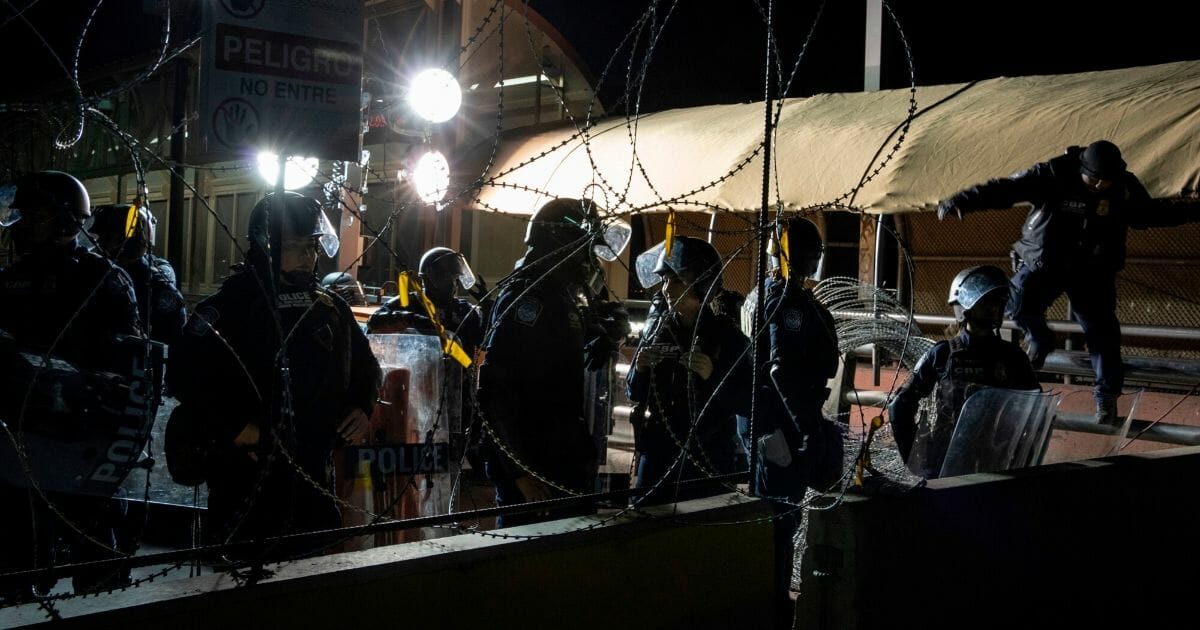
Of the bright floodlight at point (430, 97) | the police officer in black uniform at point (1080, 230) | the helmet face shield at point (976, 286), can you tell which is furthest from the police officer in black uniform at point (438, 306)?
the bright floodlight at point (430, 97)

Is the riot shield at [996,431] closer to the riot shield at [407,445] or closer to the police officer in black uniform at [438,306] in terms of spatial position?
the riot shield at [407,445]

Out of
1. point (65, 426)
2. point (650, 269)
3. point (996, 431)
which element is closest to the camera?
point (65, 426)

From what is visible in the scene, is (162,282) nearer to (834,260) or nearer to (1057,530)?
(1057,530)

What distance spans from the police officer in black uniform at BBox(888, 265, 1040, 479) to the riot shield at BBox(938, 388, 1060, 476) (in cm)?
24

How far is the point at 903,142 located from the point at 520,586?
622cm

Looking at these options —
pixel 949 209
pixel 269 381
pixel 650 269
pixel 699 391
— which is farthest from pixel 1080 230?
pixel 269 381

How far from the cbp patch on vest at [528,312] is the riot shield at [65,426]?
4.44 ft

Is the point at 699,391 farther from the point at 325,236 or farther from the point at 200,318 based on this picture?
the point at 200,318

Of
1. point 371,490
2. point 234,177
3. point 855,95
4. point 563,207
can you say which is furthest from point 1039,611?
point 234,177

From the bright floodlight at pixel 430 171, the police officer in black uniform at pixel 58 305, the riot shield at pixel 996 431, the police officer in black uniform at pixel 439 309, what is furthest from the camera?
the bright floodlight at pixel 430 171

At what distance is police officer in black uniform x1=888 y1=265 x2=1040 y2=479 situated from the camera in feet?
14.4

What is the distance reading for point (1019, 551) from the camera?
362 cm

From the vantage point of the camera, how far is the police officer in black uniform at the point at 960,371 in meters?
4.38

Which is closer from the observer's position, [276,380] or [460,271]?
[276,380]
